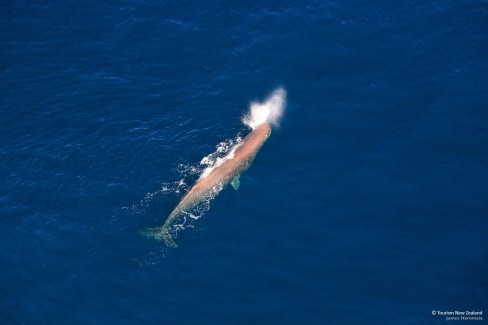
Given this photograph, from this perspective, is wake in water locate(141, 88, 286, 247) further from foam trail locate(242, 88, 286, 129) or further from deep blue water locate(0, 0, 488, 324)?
deep blue water locate(0, 0, 488, 324)

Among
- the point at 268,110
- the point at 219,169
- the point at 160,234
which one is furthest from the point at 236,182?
the point at 268,110

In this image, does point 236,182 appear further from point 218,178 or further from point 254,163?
point 254,163

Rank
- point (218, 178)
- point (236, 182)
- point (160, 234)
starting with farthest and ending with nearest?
point (236, 182)
point (218, 178)
point (160, 234)

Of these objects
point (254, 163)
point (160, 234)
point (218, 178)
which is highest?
point (254, 163)

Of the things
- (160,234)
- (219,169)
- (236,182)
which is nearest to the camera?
(160,234)

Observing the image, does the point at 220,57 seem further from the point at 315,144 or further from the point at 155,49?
the point at 315,144

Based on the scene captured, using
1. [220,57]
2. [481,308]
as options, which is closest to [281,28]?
[220,57]

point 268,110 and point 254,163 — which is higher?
point 268,110

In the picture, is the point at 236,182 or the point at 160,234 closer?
the point at 160,234
